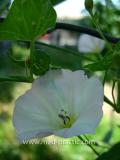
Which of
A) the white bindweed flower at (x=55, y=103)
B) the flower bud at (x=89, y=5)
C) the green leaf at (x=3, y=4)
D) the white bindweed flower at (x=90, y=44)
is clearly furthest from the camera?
the white bindweed flower at (x=90, y=44)

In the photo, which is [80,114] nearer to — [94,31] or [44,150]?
[94,31]

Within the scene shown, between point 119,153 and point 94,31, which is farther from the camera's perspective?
point 94,31

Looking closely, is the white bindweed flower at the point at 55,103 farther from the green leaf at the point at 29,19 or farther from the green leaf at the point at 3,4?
the green leaf at the point at 3,4

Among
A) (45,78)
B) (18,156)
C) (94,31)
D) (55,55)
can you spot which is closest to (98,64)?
(45,78)

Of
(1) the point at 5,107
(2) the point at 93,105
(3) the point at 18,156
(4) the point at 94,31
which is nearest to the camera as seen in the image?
(2) the point at 93,105

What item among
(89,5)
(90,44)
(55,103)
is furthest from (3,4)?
(55,103)

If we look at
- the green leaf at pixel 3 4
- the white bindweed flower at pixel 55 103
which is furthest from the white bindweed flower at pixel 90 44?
the white bindweed flower at pixel 55 103

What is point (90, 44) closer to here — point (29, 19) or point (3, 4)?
point (3, 4)
